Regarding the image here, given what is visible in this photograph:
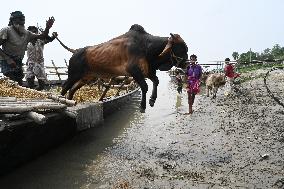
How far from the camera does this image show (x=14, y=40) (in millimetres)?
8703

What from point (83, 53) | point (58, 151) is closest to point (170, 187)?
point (58, 151)

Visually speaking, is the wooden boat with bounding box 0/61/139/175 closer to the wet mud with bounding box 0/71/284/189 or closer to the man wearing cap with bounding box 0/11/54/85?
the wet mud with bounding box 0/71/284/189

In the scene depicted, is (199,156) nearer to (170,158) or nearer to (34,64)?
(170,158)

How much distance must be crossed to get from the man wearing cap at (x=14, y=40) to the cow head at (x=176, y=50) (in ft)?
8.44

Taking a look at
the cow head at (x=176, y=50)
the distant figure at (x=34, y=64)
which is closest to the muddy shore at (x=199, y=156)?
the cow head at (x=176, y=50)

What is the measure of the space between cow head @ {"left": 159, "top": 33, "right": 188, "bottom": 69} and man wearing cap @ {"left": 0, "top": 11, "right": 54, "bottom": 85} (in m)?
2.57

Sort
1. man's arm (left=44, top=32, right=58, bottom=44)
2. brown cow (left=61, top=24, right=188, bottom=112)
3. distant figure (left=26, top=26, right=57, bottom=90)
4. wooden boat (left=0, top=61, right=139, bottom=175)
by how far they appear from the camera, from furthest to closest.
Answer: distant figure (left=26, top=26, right=57, bottom=90) < man's arm (left=44, top=32, right=58, bottom=44) < brown cow (left=61, top=24, right=188, bottom=112) < wooden boat (left=0, top=61, right=139, bottom=175)

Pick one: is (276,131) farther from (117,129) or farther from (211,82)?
(211,82)

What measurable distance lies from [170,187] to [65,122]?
2.88 metres

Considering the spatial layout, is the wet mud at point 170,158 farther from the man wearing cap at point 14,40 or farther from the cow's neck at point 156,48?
the man wearing cap at point 14,40

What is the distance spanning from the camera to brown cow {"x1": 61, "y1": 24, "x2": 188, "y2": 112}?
8102 millimetres

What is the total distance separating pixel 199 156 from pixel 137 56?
2.47 m

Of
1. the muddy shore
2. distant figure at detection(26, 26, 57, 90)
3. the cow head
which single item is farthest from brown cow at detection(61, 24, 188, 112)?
distant figure at detection(26, 26, 57, 90)

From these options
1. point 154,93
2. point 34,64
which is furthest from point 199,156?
point 34,64
